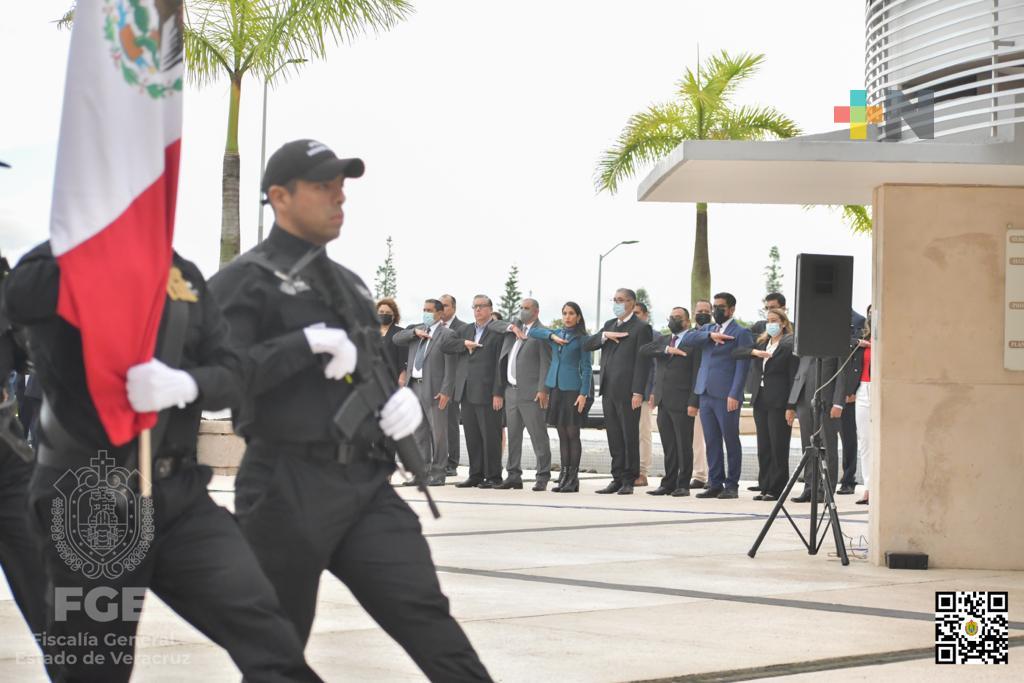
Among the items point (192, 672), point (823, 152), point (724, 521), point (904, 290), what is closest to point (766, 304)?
point (724, 521)

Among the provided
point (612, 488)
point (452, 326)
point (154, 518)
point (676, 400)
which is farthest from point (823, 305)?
point (452, 326)

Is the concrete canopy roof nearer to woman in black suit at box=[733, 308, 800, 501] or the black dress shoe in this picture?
woman in black suit at box=[733, 308, 800, 501]

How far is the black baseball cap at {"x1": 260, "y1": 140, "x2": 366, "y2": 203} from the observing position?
4195 mm

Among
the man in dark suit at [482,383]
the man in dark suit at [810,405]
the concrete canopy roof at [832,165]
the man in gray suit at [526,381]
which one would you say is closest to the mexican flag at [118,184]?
the concrete canopy roof at [832,165]

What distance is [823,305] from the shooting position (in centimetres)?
1048

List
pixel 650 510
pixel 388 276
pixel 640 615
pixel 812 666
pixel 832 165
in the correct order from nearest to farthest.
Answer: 1. pixel 812 666
2. pixel 640 615
3. pixel 832 165
4. pixel 650 510
5. pixel 388 276

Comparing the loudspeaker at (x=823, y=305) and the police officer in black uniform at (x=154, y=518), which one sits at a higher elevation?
the loudspeaker at (x=823, y=305)

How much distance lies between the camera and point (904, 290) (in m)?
10.0

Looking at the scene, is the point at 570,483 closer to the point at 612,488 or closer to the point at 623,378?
the point at 612,488

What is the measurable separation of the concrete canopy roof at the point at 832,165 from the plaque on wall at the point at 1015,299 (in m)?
0.39

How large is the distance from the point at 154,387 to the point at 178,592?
0.54m

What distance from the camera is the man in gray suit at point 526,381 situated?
55.7 ft

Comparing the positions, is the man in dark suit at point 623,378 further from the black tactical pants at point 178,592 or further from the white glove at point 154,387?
→ the white glove at point 154,387

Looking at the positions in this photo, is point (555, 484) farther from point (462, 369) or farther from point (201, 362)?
point (201, 362)
